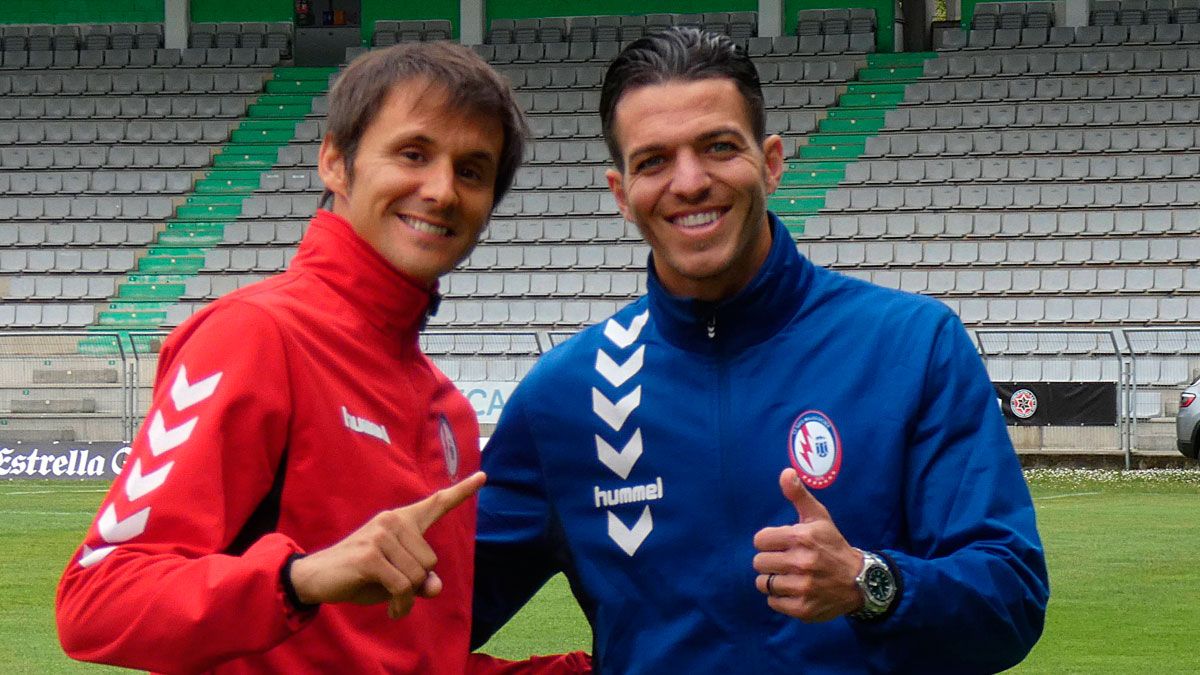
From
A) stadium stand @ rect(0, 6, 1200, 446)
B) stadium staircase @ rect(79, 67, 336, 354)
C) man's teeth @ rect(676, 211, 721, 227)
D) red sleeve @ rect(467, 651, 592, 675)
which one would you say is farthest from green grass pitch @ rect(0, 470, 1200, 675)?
stadium staircase @ rect(79, 67, 336, 354)

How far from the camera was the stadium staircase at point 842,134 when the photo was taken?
2200 cm


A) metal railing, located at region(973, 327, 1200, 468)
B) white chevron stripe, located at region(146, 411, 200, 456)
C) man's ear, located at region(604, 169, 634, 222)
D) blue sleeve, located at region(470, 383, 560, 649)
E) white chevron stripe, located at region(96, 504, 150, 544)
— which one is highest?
man's ear, located at region(604, 169, 634, 222)

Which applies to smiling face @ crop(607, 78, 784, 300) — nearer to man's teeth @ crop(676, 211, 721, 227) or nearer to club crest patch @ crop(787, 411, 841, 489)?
man's teeth @ crop(676, 211, 721, 227)

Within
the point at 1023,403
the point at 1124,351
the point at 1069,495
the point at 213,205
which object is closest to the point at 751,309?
the point at 1069,495

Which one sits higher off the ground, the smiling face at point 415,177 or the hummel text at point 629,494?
the smiling face at point 415,177

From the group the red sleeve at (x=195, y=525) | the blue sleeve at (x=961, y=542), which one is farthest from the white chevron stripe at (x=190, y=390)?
the blue sleeve at (x=961, y=542)

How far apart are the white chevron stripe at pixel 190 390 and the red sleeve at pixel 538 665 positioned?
2.76ft

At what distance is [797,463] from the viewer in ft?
7.87

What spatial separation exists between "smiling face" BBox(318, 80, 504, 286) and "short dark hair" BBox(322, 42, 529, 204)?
0.04ft

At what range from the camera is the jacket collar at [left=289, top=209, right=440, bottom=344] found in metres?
2.38

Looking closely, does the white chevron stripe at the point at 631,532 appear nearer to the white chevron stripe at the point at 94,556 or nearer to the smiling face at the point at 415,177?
the smiling face at the point at 415,177

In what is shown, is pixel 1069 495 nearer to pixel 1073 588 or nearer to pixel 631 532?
pixel 1073 588

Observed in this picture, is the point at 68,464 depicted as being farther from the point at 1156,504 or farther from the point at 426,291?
the point at 426,291

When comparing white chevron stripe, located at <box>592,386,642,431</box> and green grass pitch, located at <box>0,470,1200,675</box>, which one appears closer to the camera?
white chevron stripe, located at <box>592,386,642,431</box>
